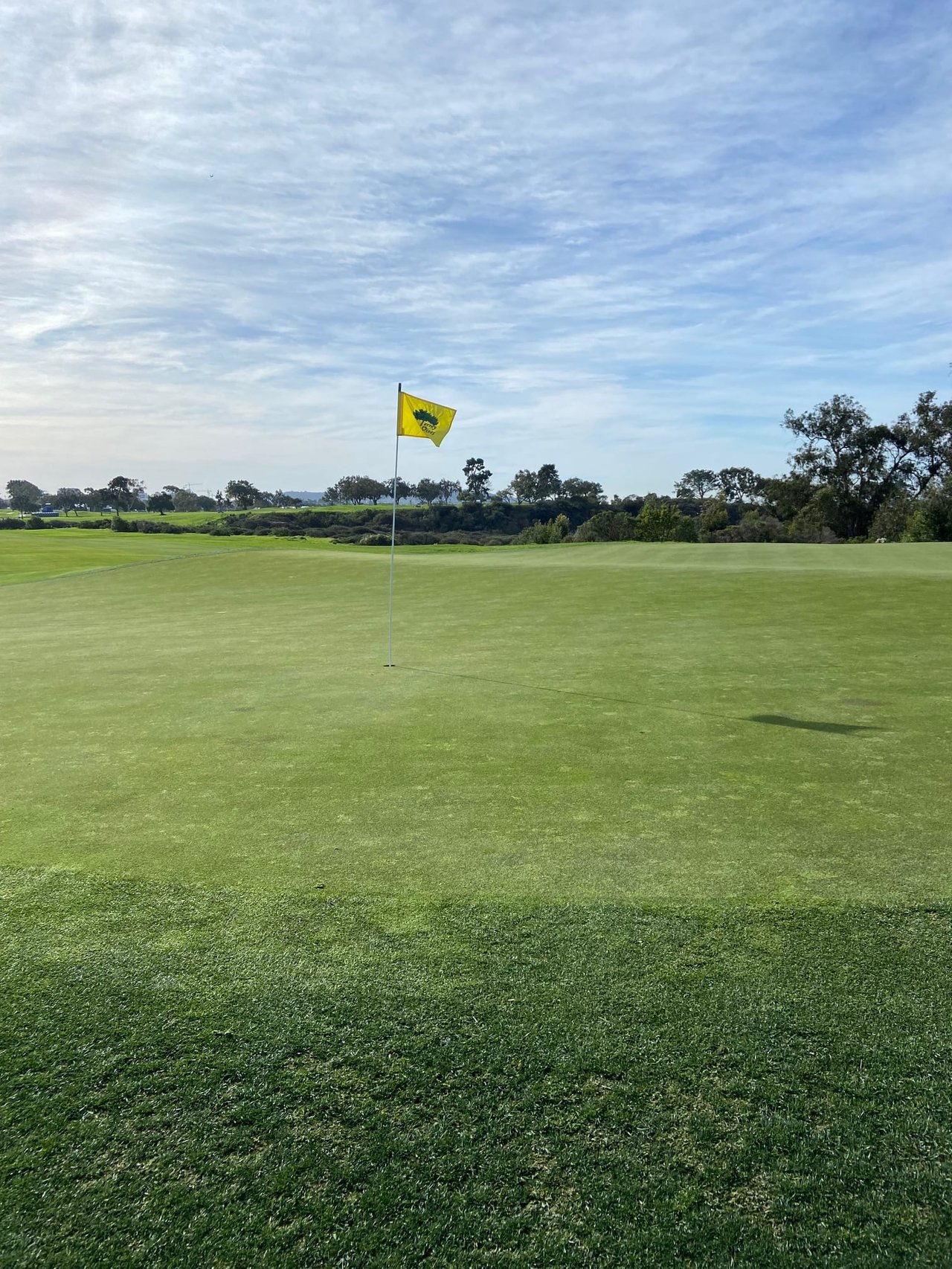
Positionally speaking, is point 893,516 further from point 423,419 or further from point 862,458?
point 423,419

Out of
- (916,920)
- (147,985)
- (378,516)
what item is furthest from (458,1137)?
(378,516)

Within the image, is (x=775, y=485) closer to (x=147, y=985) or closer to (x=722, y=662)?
(x=722, y=662)

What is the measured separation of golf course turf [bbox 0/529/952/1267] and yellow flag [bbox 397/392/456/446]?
485 centimetres

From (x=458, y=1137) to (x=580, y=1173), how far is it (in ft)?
1.45

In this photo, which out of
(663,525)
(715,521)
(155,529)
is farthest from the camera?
(155,529)

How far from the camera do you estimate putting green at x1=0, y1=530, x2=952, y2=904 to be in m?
4.80

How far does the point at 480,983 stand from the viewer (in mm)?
3648

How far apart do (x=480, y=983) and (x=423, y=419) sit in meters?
9.47

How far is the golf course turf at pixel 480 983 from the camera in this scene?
103 inches

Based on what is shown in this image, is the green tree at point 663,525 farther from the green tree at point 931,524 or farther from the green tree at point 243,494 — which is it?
the green tree at point 243,494

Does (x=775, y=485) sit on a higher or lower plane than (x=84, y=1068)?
higher

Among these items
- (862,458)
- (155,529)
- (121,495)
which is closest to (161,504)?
(121,495)

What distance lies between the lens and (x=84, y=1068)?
10.4 feet

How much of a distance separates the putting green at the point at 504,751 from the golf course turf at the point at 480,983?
0.15ft
